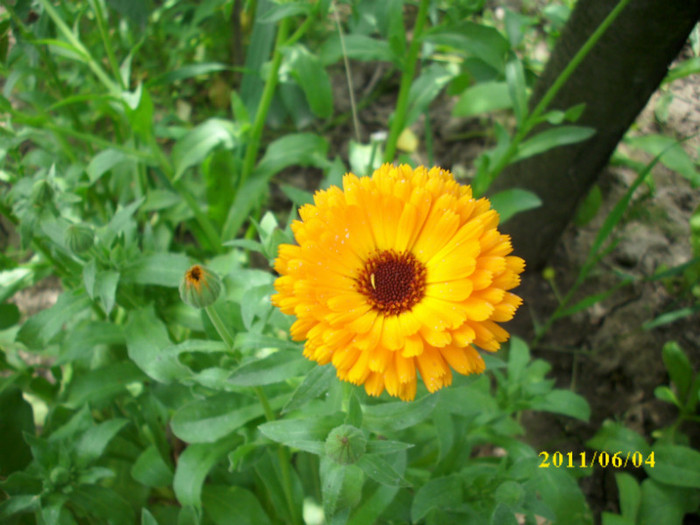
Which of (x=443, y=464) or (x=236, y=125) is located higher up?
(x=236, y=125)

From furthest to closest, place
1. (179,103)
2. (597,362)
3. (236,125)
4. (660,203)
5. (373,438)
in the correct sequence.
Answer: (179,103) → (660,203) → (597,362) → (236,125) → (373,438)

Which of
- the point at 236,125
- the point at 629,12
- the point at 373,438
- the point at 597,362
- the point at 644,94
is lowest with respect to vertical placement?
the point at 597,362

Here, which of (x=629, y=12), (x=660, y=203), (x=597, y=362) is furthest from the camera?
(x=660, y=203)

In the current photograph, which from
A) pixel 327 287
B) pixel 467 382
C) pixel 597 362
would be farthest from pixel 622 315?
pixel 327 287

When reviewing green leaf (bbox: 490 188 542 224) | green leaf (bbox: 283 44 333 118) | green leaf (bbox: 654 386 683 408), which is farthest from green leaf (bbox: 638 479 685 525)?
green leaf (bbox: 283 44 333 118)

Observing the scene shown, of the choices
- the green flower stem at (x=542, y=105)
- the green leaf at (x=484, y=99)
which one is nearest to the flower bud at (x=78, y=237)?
the green flower stem at (x=542, y=105)

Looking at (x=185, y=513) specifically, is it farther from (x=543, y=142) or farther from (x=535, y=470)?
(x=543, y=142)

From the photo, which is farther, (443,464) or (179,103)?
(179,103)
